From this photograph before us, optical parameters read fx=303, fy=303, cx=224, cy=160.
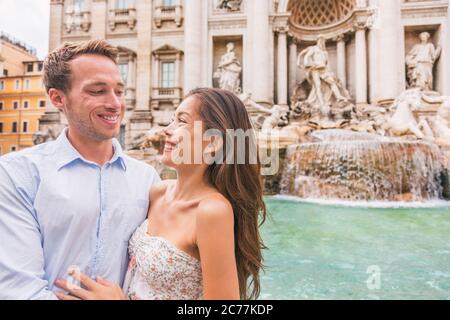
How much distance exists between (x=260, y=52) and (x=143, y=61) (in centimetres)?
689

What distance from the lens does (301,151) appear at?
815cm

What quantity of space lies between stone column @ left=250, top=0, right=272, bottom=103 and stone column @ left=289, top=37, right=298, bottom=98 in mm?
1799

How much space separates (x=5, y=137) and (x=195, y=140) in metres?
25.4

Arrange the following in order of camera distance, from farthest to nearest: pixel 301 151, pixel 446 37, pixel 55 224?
pixel 446 37 < pixel 301 151 < pixel 55 224

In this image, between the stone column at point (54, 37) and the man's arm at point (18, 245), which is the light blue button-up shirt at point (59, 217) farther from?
the stone column at point (54, 37)

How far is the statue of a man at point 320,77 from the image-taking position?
13.7 m

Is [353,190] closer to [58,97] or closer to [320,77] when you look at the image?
[58,97]

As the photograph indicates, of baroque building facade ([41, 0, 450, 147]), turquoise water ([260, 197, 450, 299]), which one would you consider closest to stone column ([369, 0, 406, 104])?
baroque building facade ([41, 0, 450, 147])

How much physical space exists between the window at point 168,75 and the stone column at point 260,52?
500 centimetres

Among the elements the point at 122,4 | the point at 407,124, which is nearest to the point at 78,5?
the point at 122,4

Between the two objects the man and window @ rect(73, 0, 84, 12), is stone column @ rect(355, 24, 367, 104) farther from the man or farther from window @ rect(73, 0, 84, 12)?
window @ rect(73, 0, 84, 12)

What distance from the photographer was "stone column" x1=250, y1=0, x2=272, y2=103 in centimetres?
1459

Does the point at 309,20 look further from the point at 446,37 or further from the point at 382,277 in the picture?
the point at 382,277
